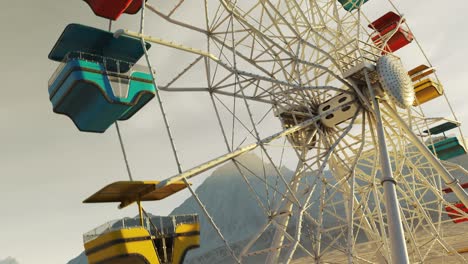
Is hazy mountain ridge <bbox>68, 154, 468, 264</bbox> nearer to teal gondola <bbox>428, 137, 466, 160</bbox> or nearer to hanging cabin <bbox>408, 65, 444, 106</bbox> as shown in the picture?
teal gondola <bbox>428, 137, 466, 160</bbox>

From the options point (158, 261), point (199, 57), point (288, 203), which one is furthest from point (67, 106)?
point (288, 203)

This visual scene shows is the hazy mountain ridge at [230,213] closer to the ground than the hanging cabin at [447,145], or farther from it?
closer to the ground

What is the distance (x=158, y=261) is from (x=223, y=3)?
1129 centimetres

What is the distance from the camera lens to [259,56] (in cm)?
1953

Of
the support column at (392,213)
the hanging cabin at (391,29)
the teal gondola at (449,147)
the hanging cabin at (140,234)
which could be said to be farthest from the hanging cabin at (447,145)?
the hanging cabin at (140,234)

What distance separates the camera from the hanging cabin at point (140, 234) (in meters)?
12.4

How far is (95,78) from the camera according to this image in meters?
14.0

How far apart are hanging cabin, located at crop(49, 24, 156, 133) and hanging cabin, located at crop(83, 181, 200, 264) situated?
3.56 metres

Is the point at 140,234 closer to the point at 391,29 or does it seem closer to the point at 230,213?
the point at 391,29

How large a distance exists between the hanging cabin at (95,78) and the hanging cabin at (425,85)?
1808 cm

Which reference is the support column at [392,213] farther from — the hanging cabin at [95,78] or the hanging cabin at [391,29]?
the hanging cabin at [391,29]

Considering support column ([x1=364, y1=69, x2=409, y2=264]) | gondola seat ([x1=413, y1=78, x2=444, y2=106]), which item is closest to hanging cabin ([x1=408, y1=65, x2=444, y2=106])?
gondola seat ([x1=413, y1=78, x2=444, y2=106])

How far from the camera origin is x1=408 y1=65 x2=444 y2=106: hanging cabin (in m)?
25.7

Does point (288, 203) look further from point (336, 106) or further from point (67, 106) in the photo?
point (67, 106)
